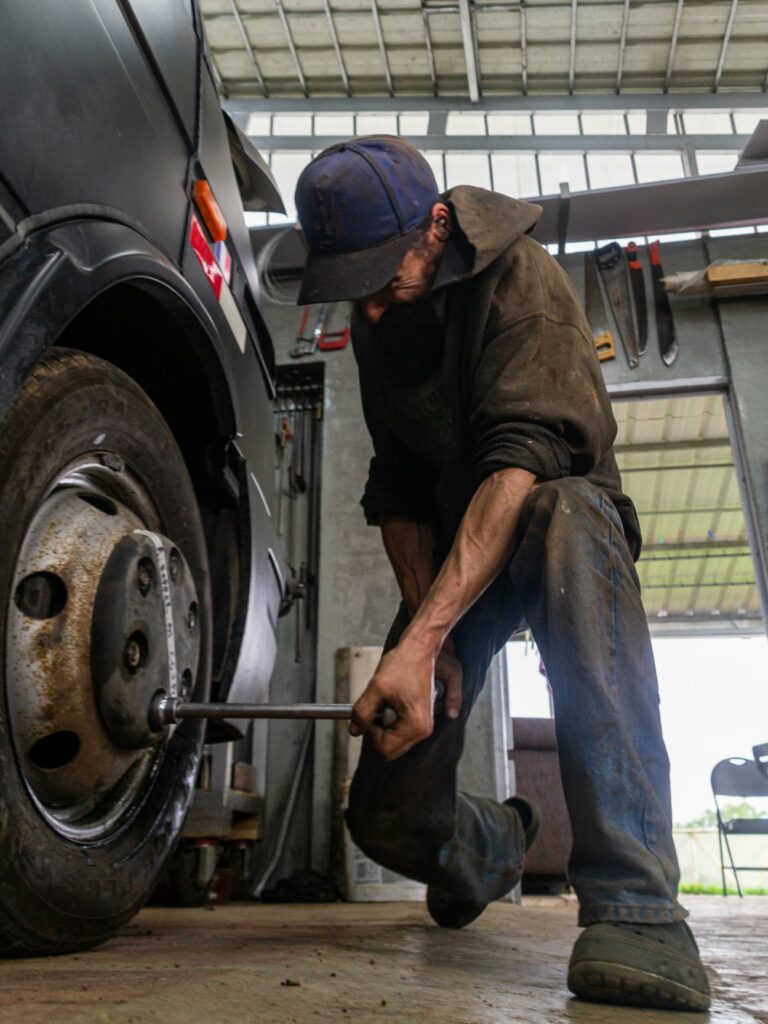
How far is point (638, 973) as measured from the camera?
85cm

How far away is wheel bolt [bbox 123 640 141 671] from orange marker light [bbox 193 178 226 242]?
2.22 ft

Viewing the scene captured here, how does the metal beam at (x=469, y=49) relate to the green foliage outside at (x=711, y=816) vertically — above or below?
above

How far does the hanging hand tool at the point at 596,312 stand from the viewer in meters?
4.47

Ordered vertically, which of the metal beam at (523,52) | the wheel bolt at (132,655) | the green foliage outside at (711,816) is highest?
the metal beam at (523,52)

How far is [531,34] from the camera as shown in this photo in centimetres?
549

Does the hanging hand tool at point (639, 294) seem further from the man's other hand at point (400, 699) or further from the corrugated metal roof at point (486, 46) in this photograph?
the man's other hand at point (400, 699)

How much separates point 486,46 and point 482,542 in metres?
5.51

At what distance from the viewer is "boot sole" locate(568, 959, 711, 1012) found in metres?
0.84

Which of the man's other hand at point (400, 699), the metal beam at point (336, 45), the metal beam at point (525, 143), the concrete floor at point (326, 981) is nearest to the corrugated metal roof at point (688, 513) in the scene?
the metal beam at point (525, 143)

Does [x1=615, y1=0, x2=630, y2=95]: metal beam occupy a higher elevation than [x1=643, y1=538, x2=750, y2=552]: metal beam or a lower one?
higher

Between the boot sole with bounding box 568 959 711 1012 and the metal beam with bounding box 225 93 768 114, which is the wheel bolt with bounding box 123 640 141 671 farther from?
the metal beam with bounding box 225 93 768 114

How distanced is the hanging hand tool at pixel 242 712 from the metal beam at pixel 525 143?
5.45m

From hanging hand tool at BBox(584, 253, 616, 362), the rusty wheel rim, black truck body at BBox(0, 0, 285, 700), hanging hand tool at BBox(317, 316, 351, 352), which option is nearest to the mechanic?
black truck body at BBox(0, 0, 285, 700)

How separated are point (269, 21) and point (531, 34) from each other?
1750mm
